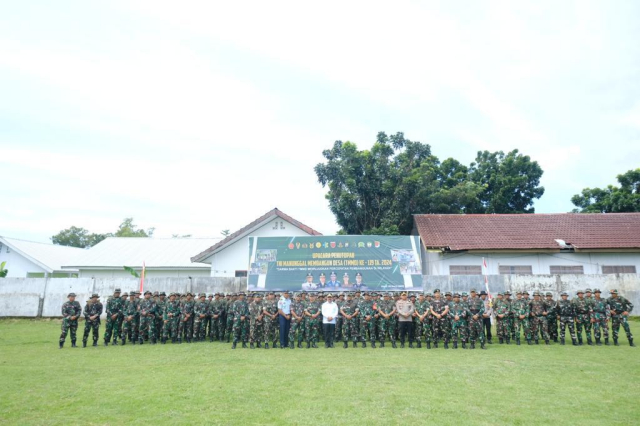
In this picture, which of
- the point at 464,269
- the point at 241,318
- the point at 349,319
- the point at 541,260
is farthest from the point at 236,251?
the point at 541,260

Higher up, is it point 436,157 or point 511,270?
point 436,157

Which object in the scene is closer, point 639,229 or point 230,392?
point 230,392

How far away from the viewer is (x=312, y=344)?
11.2 meters

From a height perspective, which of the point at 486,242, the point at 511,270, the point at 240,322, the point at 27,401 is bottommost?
the point at 27,401

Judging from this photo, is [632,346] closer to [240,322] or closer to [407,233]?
[240,322]

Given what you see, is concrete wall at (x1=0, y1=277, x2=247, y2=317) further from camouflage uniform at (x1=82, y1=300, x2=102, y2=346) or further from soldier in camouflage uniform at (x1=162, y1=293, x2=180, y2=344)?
camouflage uniform at (x1=82, y1=300, x2=102, y2=346)

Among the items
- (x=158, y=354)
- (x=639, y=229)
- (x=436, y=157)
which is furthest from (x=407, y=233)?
(x=158, y=354)

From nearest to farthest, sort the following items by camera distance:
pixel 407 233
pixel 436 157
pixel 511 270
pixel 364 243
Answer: pixel 364 243
pixel 511 270
pixel 407 233
pixel 436 157

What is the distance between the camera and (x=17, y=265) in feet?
85.8

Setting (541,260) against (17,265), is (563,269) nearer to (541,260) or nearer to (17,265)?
(541,260)

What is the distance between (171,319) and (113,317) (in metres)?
1.54

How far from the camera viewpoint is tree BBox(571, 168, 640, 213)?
2647cm

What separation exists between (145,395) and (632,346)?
11.3 m

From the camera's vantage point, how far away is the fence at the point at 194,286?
52.2 feet
